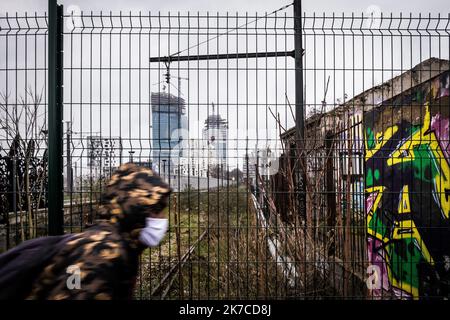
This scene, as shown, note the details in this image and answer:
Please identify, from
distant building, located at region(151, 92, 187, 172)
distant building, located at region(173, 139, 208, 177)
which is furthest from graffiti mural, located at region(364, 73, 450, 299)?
distant building, located at region(151, 92, 187, 172)

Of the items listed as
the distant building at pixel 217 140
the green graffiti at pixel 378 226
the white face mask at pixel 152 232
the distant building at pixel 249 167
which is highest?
the distant building at pixel 217 140

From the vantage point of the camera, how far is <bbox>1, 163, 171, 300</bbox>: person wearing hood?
1216 mm

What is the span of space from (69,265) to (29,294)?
21 centimetres

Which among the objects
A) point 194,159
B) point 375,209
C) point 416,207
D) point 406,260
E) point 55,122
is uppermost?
point 55,122

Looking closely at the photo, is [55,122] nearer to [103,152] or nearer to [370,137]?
[103,152]

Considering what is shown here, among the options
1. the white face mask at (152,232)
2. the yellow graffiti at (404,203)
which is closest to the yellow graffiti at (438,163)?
the yellow graffiti at (404,203)

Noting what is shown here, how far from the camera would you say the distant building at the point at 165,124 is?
3.03 meters

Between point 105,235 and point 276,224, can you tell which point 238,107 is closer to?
point 276,224

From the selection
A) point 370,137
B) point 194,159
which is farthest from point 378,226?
point 194,159

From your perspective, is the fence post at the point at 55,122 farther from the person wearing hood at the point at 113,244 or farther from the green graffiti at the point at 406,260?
the green graffiti at the point at 406,260

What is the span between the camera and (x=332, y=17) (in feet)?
10.2

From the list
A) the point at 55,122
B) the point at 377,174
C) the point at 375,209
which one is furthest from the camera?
the point at 377,174

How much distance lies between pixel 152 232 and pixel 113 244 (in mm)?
226

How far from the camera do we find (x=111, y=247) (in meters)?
1.29
